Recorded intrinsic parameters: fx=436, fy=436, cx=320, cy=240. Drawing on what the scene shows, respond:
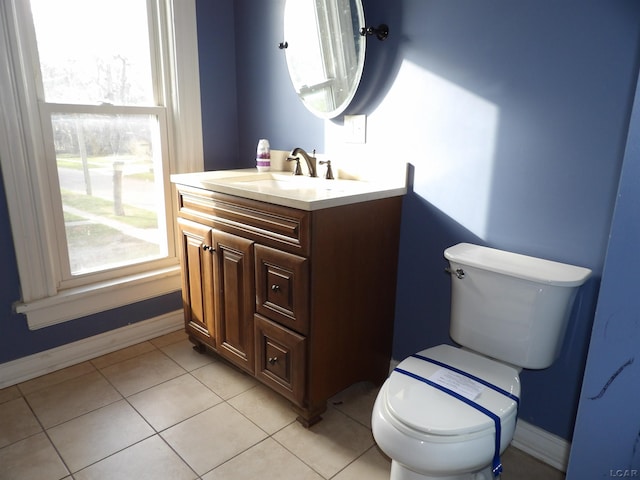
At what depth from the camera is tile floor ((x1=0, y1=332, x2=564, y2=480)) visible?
4.81 feet

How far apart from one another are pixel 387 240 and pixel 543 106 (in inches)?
28.1

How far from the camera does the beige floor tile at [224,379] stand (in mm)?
1896

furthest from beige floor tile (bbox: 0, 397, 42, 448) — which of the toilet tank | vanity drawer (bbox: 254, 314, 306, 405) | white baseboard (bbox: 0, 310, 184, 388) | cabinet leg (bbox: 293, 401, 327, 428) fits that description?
the toilet tank

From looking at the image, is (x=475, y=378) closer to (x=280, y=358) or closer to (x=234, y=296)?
(x=280, y=358)

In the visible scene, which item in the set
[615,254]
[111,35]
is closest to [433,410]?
[615,254]

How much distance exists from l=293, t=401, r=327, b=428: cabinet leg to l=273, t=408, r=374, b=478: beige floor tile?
0.02 m

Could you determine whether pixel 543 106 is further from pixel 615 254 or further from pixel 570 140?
pixel 615 254

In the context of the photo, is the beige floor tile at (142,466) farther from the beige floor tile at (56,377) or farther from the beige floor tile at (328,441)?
the beige floor tile at (56,377)

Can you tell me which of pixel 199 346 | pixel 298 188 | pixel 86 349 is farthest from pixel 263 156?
pixel 86 349

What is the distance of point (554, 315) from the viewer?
4.28 ft

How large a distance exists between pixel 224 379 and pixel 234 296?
44cm

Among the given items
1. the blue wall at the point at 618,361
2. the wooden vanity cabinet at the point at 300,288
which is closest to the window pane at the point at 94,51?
the wooden vanity cabinet at the point at 300,288

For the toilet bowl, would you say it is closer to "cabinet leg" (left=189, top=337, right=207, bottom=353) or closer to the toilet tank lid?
the toilet tank lid

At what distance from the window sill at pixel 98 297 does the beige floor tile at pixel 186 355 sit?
29 centimetres
